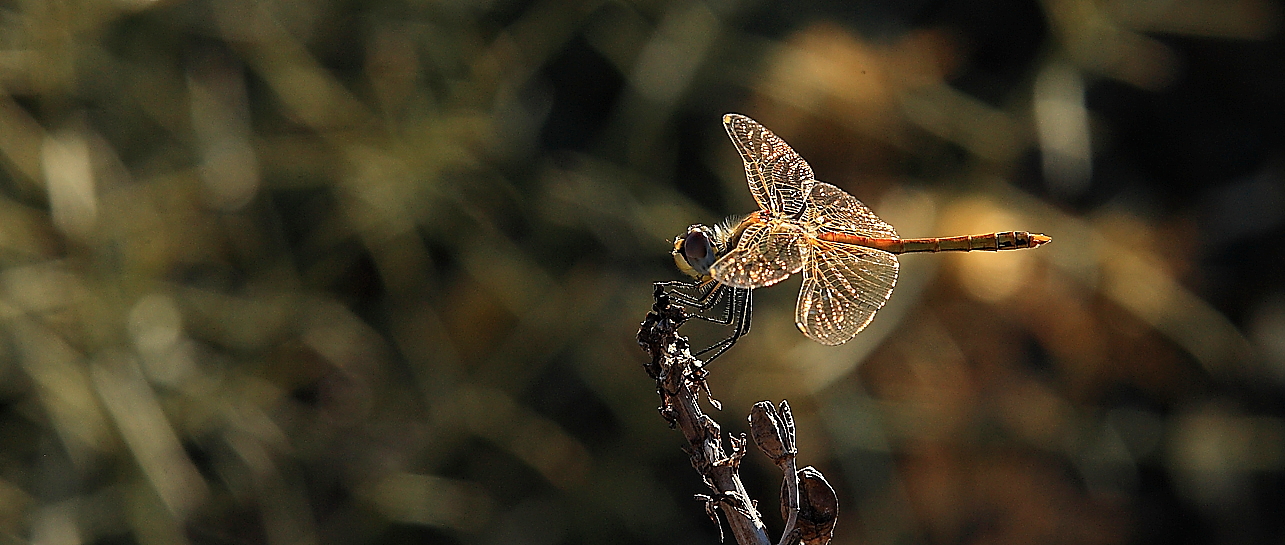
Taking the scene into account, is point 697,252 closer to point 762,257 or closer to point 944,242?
point 762,257

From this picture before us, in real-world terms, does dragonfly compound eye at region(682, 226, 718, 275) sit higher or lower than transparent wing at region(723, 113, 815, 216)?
lower

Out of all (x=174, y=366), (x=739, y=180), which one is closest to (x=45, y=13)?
(x=174, y=366)

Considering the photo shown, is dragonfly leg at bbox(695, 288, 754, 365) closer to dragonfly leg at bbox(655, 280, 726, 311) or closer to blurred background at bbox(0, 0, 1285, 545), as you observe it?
dragonfly leg at bbox(655, 280, 726, 311)

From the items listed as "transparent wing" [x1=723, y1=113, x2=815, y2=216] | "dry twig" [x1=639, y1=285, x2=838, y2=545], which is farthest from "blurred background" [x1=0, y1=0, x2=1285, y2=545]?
"dry twig" [x1=639, y1=285, x2=838, y2=545]

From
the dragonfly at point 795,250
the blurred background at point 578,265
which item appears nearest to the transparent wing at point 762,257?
Result: the dragonfly at point 795,250

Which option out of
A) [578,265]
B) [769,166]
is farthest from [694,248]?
[578,265]

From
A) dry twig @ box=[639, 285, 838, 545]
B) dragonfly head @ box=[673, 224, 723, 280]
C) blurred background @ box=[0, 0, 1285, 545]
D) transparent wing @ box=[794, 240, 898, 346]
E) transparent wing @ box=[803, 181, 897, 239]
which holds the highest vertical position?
transparent wing @ box=[803, 181, 897, 239]

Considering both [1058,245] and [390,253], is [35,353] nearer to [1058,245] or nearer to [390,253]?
[390,253]
